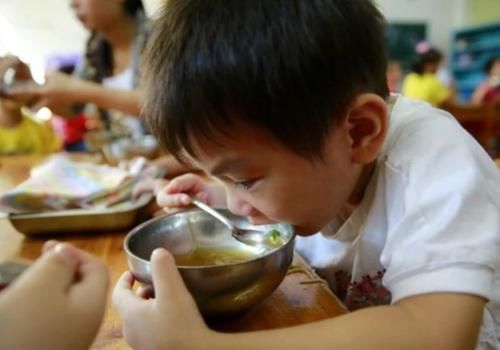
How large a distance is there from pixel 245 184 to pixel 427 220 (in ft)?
0.55

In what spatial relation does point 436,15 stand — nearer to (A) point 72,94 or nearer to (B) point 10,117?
(B) point 10,117

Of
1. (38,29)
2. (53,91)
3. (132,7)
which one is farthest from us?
(38,29)

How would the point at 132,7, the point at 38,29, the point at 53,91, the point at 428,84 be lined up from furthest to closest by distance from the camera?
the point at 38,29
the point at 428,84
the point at 132,7
the point at 53,91

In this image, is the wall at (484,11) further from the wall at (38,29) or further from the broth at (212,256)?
the broth at (212,256)

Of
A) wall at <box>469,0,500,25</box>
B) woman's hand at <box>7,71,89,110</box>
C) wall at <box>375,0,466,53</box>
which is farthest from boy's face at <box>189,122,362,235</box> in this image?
wall at <box>469,0,500,25</box>

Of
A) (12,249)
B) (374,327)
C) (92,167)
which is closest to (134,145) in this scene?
(92,167)

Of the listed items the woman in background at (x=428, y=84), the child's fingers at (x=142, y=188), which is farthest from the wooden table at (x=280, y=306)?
the woman in background at (x=428, y=84)

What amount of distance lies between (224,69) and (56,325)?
233mm

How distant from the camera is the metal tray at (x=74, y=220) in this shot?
0.68 metres

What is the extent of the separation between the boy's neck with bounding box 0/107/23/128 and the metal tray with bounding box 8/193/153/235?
116 cm

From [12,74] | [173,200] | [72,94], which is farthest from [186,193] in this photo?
[12,74]

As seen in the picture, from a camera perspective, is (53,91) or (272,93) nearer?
(272,93)

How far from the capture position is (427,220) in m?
0.41

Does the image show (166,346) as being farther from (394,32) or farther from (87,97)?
(394,32)
